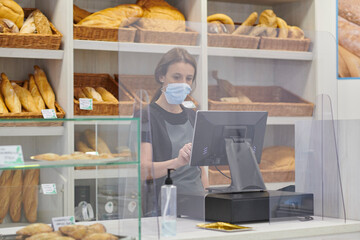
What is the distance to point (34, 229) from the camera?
1.45m

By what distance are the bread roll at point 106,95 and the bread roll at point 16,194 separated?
1.80m

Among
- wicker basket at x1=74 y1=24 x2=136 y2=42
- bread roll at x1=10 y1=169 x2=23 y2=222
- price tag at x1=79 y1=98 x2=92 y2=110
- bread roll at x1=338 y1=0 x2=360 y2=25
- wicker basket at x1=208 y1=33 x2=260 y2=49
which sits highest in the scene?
bread roll at x1=338 y1=0 x2=360 y2=25

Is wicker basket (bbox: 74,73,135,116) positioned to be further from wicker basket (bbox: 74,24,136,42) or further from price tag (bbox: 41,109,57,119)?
wicker basket (bbox: 74,24,136,42)

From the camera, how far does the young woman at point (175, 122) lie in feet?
7.38

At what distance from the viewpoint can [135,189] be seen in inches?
61.3

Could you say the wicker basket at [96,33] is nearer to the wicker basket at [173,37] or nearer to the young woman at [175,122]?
the wicker basket at [173,37]

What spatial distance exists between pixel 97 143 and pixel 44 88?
5.89 ft

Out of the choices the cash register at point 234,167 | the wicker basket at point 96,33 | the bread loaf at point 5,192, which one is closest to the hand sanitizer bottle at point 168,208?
the cash register at point 234,167

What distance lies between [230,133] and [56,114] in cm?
116

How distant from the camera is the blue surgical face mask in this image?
2324mm

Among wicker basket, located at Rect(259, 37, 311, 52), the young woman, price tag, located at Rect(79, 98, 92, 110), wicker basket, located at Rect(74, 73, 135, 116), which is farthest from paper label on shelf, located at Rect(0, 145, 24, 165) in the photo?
price tag, located at Rect(79, 98, 92, 110)

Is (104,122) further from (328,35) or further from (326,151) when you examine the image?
(328,35)

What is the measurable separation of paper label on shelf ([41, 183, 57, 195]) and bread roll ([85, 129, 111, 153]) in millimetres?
150

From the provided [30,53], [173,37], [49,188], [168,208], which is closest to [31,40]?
[30,53]
